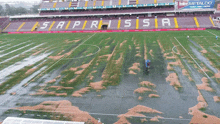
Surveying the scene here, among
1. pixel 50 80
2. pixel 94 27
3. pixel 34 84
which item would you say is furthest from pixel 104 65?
pixel 94 27

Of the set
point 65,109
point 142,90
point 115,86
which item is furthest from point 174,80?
point 65,109

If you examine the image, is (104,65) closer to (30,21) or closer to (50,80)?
(50,80)

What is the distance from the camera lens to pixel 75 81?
19.5 metres

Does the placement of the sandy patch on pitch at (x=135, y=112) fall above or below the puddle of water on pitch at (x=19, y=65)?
below

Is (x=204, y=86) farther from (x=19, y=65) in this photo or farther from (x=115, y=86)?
(x=19, y=65)

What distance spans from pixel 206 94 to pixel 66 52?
24.9 metres

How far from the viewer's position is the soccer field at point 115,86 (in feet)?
43.9

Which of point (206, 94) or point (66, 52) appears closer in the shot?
point (206, 94)

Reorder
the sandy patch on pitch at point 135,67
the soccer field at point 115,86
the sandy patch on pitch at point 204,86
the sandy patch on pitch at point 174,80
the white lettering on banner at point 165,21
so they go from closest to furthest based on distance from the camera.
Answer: the soccer field at point 115,86
the sandy patch on pitch at point 204,86
the sandy patch on pitch at point 174,80
the sandy patch on pitch at point 135,67
the white lettering on banner at point 165,21

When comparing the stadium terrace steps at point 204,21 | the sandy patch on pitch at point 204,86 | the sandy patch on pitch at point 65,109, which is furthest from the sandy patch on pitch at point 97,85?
the stadium terrace steps at point 204,21

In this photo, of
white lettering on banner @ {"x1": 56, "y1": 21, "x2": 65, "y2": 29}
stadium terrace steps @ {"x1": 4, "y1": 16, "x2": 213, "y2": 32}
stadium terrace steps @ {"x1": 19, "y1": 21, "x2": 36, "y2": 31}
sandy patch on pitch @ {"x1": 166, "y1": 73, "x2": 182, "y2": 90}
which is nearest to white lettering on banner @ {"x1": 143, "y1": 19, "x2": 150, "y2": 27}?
stadium terrace steps @ {"x1": 4, "y1": 16, "x2": 213, "y2": 32}

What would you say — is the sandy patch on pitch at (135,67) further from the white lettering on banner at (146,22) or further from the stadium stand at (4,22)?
the stadium stand at (4,22)

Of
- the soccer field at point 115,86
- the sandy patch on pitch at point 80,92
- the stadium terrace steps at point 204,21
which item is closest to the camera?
the soccer field at point 115,86

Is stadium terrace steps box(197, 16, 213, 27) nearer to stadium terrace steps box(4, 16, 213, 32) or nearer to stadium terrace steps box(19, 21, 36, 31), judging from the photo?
stadium terrace steps box(4, 16, 213, 32)
